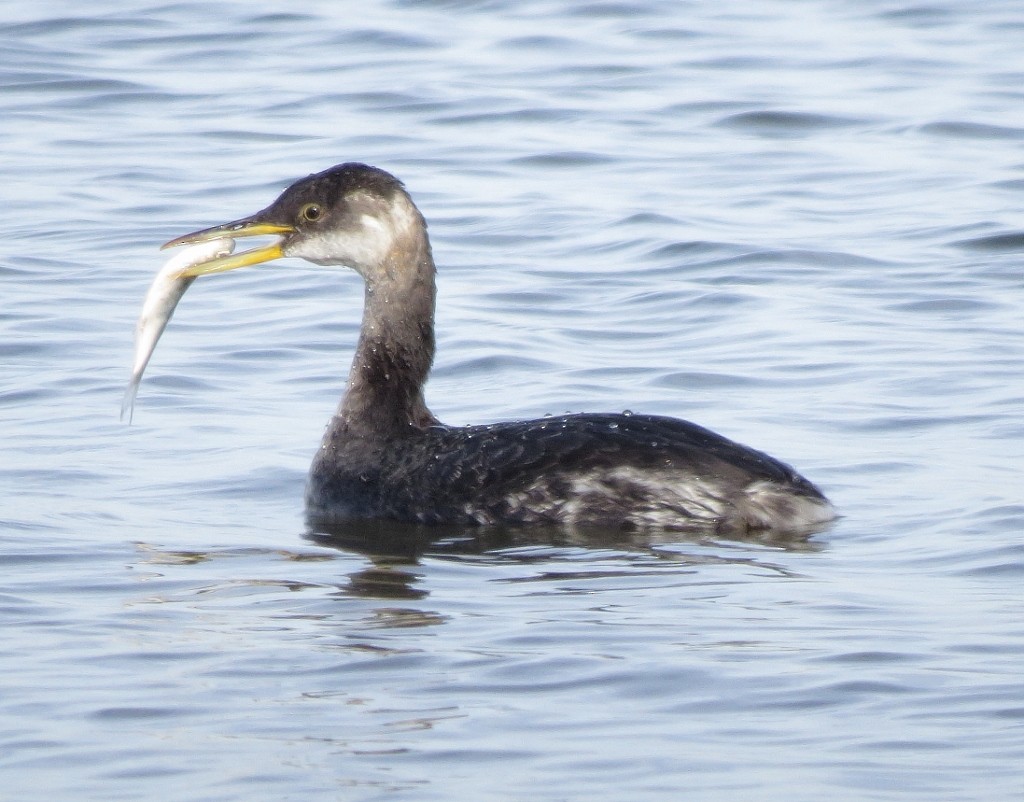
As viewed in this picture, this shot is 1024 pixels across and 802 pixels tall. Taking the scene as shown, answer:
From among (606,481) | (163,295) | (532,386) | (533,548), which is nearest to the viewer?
(533,548)

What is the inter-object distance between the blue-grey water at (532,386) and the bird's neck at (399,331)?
56 centimetres

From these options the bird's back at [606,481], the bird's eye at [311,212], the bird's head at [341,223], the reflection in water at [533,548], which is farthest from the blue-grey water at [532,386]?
the bird's eye at [311,212]

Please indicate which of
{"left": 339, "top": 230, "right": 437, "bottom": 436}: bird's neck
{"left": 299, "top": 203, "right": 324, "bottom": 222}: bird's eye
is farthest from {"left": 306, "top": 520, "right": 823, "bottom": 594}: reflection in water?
{"left": 299, "top": 203, "right": 324, "bottom": 222}: bird's eye

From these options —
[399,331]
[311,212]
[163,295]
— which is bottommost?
[399,331]

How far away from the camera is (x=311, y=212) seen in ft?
28.5

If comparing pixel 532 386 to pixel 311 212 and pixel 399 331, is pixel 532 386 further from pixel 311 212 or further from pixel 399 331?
pixel 311 212

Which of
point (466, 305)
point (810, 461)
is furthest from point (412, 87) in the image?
point (810, 461)

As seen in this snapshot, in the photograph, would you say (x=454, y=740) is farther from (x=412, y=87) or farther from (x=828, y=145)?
(x=412, y=87)

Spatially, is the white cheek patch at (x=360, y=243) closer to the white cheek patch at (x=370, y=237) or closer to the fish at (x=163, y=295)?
the white cheek patch at (x=370, y=237)

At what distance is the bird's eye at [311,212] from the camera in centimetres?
866

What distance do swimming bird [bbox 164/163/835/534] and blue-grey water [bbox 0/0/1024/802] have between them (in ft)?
0.65

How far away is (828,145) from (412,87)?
3935 mm

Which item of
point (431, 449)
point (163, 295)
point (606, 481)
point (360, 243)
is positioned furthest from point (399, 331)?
point (606, 481)

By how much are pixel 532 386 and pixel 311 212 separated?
202 cm
